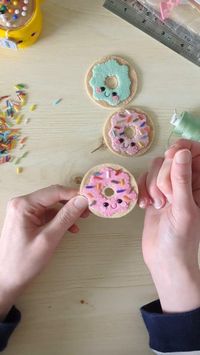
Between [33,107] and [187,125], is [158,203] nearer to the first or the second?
[187,125]

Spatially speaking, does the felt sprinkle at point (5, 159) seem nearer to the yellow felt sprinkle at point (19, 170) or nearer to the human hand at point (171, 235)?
the yellow felt sprinkle at point (19, 170)

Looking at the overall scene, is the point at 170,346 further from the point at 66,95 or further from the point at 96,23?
the point at 96,23

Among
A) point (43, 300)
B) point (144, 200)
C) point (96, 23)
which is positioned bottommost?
point (43, 300)

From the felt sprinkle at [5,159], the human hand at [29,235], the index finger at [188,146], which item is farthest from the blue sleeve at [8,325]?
the index finger at [188,146]

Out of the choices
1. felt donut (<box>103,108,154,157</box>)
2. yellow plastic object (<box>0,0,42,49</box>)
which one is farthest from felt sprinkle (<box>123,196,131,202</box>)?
yellow plastic object (<box>0,0,42,49</box>)

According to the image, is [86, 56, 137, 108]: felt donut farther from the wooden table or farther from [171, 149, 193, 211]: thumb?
[171, 149, 193, 211]: thumb

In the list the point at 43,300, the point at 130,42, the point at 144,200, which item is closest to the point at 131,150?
the point at 144,200
